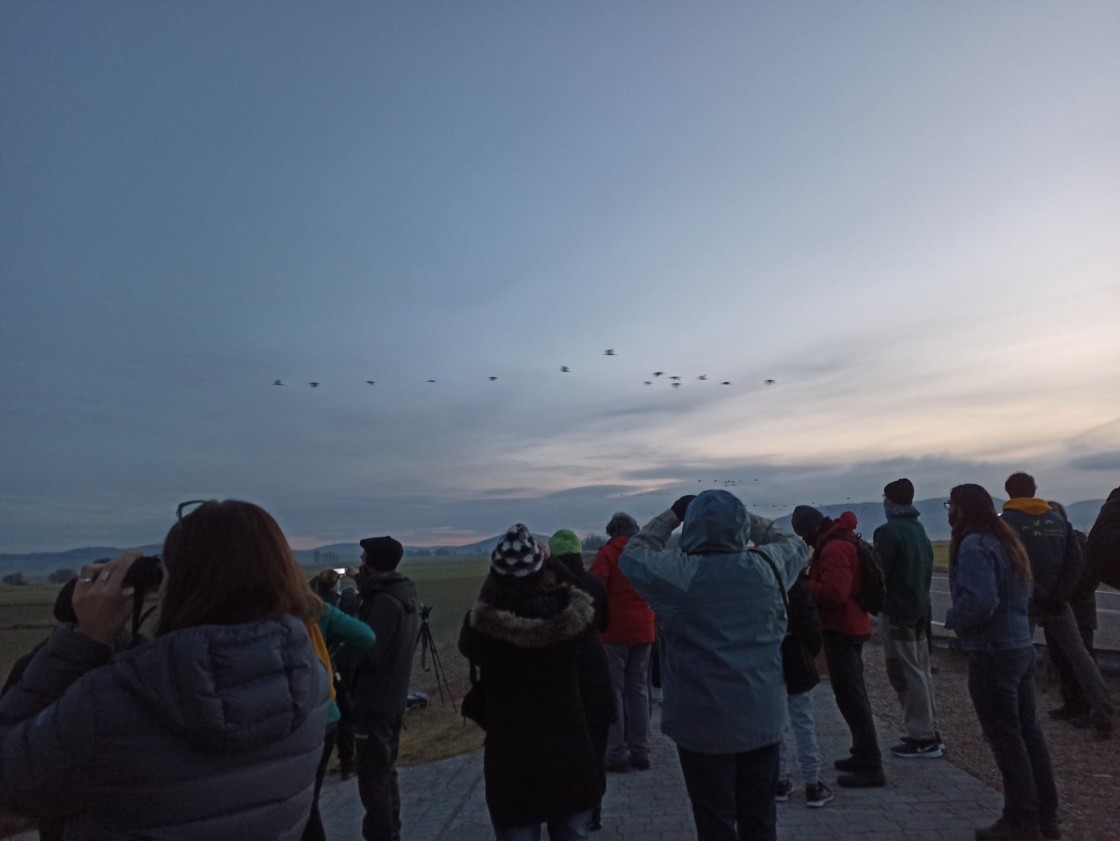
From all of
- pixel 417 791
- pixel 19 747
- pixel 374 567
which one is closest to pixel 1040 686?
pixel 417 791

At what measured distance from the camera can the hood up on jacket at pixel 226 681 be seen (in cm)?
192

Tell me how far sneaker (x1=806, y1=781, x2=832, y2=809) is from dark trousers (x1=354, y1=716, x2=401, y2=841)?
279cm

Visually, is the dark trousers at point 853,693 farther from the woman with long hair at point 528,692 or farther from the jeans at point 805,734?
the woman with long hair at point 528,692

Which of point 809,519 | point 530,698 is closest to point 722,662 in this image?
point 530,698

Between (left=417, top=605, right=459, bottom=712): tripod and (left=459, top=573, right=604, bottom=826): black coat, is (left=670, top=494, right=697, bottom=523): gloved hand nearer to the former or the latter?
(left=459, top=573, right=604, bottom=826): black coat

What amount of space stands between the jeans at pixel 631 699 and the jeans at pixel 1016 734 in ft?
9.38

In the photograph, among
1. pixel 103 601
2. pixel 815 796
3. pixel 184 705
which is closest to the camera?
pixel 184 705

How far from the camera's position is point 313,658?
87.6 inches

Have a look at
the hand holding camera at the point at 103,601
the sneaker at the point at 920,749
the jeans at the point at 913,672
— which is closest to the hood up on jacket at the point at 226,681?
the hand holding camera at the point at 103,601

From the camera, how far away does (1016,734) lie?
4.83 metres

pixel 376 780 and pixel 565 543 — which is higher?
pixel 565 543

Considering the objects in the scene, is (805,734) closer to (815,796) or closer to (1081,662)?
(815,796)

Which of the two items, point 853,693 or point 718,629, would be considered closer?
point 718,629

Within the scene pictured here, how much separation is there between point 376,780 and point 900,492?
15.1 ft
